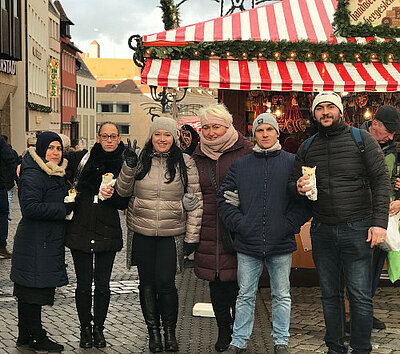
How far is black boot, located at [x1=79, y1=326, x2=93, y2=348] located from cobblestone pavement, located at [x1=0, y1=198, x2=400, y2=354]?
0.06 m

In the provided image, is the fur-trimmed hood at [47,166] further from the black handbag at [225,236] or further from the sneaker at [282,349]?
the sneaker at [282,349]

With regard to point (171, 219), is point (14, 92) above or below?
above

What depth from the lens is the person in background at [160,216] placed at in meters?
6.53

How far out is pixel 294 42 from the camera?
31.4ft

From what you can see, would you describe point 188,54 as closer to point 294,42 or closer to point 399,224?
point 294,42

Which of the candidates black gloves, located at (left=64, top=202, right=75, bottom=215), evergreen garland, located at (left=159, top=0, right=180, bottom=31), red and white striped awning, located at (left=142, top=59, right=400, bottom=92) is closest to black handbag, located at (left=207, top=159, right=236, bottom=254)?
black gloves, located at (left=64, top=202, right=75, bottom=215)

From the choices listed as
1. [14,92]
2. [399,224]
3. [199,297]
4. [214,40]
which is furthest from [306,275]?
[14,92]

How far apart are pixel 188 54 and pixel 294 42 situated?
1.26 meters

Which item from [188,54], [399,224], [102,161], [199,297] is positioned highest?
[188,54]

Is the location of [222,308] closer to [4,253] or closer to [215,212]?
[215,212]

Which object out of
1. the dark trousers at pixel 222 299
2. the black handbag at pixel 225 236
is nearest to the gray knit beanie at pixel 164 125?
the black handbag at pixel 225 236

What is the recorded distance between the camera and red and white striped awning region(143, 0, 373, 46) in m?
9.43

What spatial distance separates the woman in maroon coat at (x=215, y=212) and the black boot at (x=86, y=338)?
104cm

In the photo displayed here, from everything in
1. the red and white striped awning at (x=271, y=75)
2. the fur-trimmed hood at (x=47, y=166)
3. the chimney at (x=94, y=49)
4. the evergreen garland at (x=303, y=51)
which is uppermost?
the chimney at (x=94, y=49)
